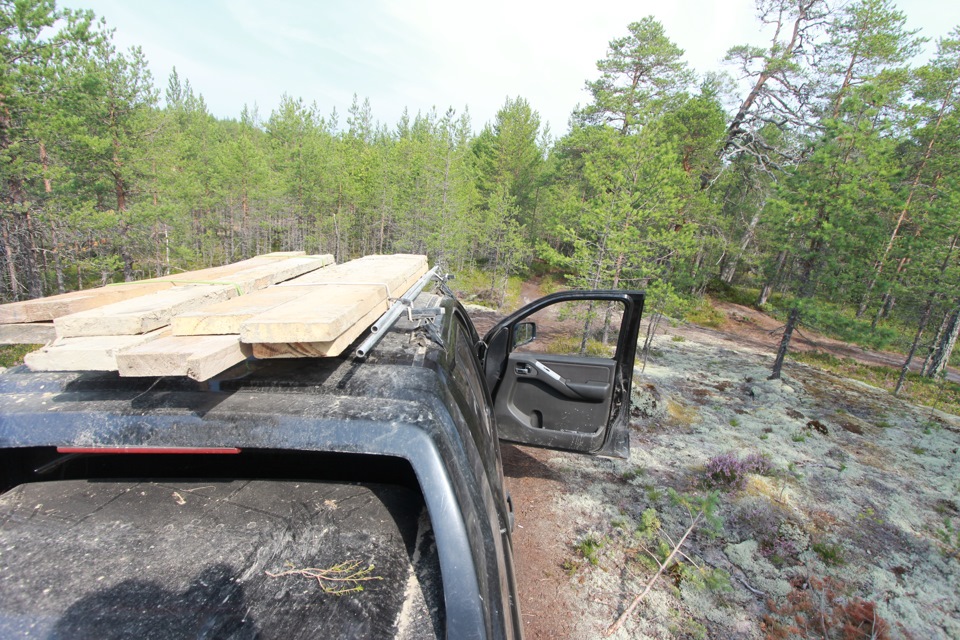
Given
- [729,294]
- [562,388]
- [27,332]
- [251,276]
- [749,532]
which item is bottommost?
[749,532]

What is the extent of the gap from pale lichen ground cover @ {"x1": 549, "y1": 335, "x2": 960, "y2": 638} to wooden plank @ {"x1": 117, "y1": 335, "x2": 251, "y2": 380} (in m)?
3.36

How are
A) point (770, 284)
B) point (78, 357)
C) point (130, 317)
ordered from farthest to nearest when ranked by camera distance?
point (770, 284)
point (130, 317)
point (78, 357)

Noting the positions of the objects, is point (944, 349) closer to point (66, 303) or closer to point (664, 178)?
point (664, 178)

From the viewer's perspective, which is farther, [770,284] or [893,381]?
[770,284]

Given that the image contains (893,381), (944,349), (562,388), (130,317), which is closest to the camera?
(130,317)

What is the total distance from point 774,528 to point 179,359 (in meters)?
5.81

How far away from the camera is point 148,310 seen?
128 centimetres

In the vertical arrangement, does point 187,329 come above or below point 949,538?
above

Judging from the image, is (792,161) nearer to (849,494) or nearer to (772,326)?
(772,326)

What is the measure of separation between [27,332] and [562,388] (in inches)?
142

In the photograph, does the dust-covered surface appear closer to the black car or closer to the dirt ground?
the dirt ground

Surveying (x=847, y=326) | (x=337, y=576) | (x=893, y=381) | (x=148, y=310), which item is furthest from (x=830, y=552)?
(x=893, y=381)

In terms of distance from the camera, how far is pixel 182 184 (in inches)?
767

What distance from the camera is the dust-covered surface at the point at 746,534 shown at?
10.7 feet
